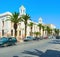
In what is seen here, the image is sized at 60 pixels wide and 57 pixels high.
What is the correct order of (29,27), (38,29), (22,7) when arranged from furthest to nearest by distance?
(38,29) → (29,27) → (22,7)

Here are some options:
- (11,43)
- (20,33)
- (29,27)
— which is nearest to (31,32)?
(29,27)

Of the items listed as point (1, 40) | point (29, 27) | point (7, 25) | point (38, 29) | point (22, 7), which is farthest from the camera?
point (38, 29)

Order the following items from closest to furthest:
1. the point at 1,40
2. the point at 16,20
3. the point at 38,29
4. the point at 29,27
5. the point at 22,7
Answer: the point at 1,40, the point at 16,20, the point at 22,7, the point at 29,27, the point at 38,29

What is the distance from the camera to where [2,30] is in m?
76.0

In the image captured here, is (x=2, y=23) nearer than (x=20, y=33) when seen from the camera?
Yes

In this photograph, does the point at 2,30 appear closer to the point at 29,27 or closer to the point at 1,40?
the point at 29,27

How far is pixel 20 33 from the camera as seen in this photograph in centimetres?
8344

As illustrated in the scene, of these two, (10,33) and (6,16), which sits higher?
(6,16)

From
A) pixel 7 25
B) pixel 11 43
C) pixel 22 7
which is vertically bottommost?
pixel 11 43

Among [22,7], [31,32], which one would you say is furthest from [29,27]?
[22,7]

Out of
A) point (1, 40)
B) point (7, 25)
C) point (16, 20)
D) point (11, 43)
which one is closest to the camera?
point (1, 40)

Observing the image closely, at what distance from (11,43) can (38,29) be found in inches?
2965

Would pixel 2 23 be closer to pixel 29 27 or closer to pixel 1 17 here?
pixel 1 17

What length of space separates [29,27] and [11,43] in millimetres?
55493
